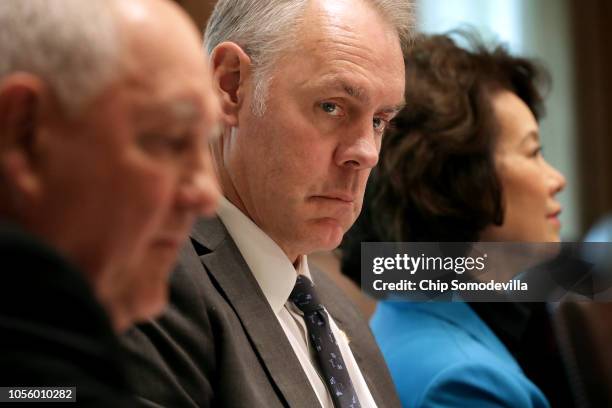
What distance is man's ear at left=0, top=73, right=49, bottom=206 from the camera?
2.15ft

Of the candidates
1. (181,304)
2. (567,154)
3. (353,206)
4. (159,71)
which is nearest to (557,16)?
(567,154)

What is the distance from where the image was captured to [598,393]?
197cm

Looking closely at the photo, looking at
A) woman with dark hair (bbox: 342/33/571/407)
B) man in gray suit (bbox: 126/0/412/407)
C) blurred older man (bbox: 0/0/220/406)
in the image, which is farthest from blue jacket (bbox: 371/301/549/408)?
blurred older man (bbox: 0/0/220/406)

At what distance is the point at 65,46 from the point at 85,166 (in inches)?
3.5

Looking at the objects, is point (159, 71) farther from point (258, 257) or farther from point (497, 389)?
point (497, 389)

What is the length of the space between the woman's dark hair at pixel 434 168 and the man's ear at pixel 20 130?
1.46 metres

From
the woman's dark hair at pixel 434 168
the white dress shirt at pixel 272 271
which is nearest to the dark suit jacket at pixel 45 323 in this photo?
the white dress shirt at pixel 272 271

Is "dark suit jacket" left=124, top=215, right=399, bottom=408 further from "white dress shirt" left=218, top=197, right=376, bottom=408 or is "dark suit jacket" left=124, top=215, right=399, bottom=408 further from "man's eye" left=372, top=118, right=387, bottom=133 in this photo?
"man's eye" left=372, top=118, right=387, bottom=133

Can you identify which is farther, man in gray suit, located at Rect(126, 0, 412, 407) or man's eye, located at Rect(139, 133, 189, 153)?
man in gray suit, located at Rect(126, 0, 412, 407)

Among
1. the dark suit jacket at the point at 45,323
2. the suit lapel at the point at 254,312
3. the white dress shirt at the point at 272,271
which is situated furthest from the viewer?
the white dress shirt at the point at 272,271

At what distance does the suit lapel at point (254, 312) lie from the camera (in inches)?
53.5

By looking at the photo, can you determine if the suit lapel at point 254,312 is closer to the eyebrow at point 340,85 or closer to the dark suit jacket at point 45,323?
the eyebrow at point 340,85

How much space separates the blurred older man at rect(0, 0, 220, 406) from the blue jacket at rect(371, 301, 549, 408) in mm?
1225

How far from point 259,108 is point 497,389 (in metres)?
0.78
